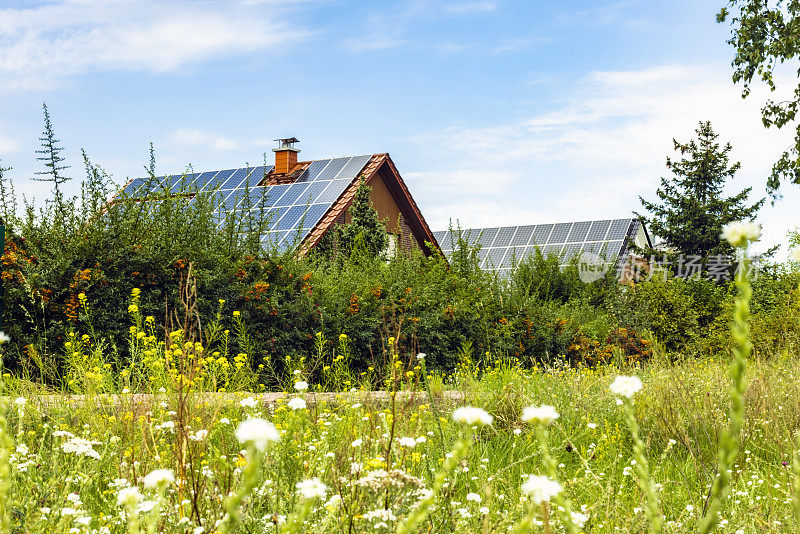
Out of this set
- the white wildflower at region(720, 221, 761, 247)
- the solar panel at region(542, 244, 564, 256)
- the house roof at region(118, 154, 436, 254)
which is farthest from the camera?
the solar panel at region(542, 244, 564, 256)

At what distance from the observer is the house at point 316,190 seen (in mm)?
16516

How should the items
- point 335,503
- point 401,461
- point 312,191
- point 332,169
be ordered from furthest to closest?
point 332,169
point 312,191
point 401,461
point 335,503

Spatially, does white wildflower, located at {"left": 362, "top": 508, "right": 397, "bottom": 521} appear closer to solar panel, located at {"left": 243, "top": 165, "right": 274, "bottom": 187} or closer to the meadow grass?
the meadow grass

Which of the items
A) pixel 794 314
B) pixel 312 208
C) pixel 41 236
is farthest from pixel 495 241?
pixel 41 236

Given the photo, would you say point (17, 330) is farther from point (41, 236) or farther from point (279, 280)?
point (279, 280)

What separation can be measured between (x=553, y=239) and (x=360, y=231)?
578 inches

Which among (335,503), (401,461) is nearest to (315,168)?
(401,461)

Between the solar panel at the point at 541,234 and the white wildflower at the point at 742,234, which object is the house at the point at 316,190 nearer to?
the solar panel at the point at 541,234

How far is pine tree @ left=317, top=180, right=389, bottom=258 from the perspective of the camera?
17.0m

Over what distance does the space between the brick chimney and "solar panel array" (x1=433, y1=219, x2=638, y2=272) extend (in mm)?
9086

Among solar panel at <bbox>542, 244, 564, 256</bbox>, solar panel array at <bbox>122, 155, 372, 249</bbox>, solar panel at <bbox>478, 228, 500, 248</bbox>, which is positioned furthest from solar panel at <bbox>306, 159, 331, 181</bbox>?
solar panel at <bbox>478, 228, 500, 248</bbox>

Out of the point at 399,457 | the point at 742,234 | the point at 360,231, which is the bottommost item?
the point at 399,457

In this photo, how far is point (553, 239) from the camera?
2931 cm

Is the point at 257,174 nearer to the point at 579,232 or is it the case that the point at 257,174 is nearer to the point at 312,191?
the point at 312,191
